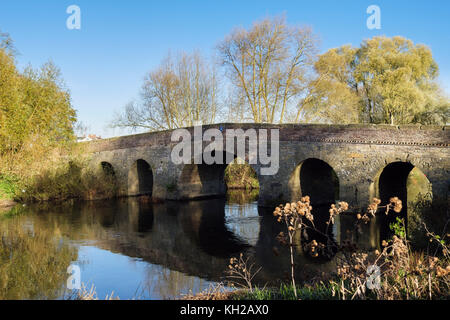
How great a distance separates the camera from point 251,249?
9.68m

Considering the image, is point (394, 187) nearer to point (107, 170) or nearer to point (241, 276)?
point (241, 276)

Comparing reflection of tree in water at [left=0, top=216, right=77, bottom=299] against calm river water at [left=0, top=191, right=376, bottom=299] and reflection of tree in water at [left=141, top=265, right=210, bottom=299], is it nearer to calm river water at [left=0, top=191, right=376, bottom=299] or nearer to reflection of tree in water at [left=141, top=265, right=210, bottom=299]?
calm river water at [left=0, top=191, right=376, bottom=299]

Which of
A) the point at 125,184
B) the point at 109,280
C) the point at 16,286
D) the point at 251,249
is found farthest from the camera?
the point at 125,184

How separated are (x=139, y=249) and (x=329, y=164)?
7.87 m

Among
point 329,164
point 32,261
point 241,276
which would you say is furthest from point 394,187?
point 32,261

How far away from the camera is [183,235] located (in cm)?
1172

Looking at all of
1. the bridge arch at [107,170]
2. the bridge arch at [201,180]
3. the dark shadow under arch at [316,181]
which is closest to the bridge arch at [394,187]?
the dark shadow under arch at [316,181]

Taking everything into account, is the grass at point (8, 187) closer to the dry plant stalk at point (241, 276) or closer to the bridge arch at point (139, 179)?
the bridge arch at point (139, 179)

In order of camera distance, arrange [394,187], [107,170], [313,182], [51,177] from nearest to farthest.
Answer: [394,187], [313,182], [51,177], [107,170]

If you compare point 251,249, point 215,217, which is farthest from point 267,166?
point 251,249

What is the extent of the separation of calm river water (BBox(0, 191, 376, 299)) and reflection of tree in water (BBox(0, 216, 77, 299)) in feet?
0.06

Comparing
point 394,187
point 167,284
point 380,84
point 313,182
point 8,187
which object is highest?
point 380,84

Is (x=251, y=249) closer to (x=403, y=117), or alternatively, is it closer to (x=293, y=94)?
(x=293, y=94)

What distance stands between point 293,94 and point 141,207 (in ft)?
39.8
